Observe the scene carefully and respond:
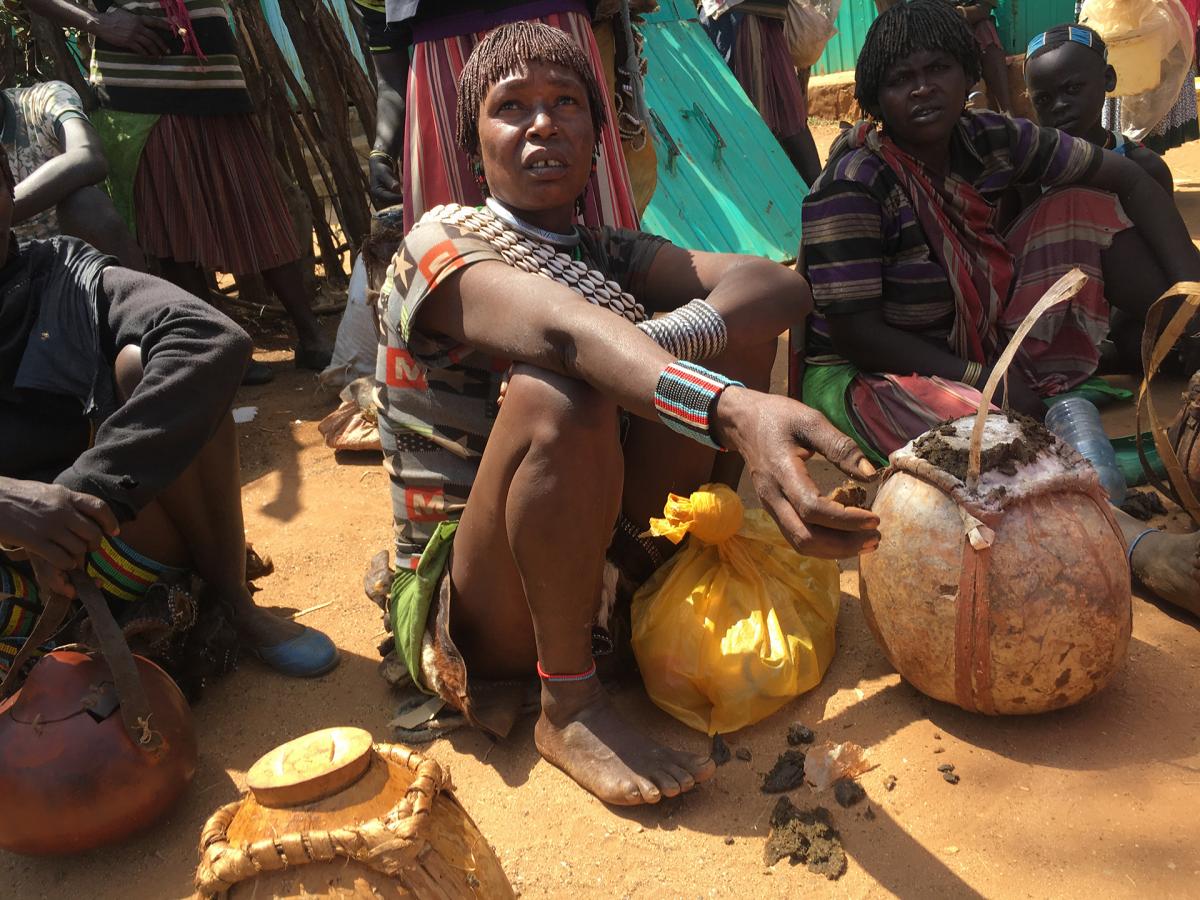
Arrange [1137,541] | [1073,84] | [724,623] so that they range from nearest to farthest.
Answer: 1. [724,623]
2. [1137,541]
3. [1073,84]

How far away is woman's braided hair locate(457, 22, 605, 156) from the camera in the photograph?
2.31 metres

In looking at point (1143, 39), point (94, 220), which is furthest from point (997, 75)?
point (94, 220)

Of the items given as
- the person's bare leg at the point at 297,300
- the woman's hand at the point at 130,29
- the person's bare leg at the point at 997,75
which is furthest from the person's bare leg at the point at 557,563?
the person's bare leg at the point at 997,75

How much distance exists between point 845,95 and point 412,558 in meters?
10.1

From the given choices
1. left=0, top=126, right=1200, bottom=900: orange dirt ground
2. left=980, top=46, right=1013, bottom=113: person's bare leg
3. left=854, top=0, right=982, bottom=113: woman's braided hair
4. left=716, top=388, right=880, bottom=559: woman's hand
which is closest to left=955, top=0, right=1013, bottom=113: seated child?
left=980, top=46, right=1013, bottom=113: person's bare leg

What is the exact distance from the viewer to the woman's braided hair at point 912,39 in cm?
308

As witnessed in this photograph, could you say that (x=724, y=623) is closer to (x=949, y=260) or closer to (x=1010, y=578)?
(x=1010, y=578)

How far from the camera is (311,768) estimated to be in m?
1.36

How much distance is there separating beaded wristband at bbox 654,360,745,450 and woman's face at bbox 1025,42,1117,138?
3.01 meters

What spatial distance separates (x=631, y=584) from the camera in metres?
2.61

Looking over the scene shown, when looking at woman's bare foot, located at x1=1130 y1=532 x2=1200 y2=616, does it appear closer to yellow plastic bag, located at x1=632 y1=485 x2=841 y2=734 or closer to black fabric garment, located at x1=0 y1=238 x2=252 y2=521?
yellow plastic bag, located at x1=632 y1=485 x2=841 y2=734

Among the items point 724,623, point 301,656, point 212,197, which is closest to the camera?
point 724,623

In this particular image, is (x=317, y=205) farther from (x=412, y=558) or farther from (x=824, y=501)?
(x=824, y=501)

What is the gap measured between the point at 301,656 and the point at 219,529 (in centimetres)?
40
